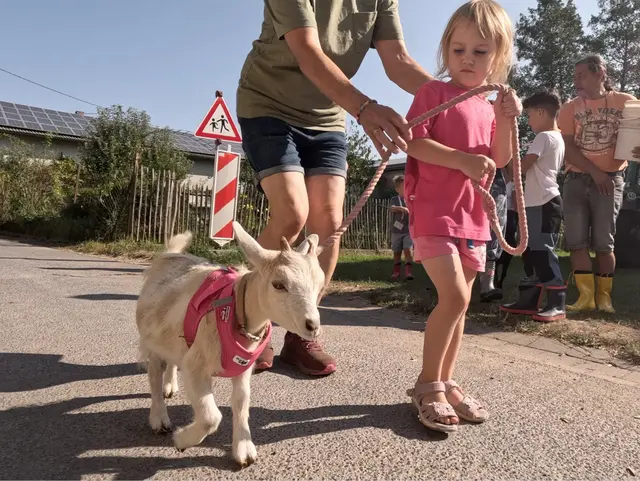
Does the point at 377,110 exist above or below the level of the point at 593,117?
below

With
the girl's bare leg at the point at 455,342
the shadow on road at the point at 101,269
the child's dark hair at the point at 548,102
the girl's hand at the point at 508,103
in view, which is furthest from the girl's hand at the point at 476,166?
the shadow on road at the point at 101,269

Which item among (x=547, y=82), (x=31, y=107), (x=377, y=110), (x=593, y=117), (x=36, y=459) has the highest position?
(x=547, y=82)

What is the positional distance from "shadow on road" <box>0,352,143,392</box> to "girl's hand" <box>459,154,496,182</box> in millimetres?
2223

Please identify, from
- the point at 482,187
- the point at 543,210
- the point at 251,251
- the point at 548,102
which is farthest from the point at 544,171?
the point at 251,251

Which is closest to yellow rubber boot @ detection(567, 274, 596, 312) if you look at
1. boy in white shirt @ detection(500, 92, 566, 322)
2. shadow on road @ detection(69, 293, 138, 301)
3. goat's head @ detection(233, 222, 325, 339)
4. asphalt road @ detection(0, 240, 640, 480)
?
boy in white shirt @ detection(500, 92, 566, 322)

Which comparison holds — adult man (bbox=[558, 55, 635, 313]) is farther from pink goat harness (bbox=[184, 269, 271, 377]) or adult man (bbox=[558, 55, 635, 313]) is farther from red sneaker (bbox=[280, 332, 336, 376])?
pink goat harness (bbox=[184, 269, 271, 377])

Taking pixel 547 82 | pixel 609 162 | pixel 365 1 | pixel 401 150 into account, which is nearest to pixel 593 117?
pixel 609 162

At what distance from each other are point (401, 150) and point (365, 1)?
1.44 m

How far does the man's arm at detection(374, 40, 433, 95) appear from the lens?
2877 mm

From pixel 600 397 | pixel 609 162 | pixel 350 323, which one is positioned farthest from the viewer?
pixel 609 162

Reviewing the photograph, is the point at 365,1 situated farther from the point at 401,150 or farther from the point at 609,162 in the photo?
the point at 609,162

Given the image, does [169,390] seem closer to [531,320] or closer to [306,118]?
[306,118]

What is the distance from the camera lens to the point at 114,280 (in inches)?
251

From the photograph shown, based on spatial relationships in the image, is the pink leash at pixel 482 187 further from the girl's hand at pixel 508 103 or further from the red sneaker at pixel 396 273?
the red sneaker at pixel 396 273
